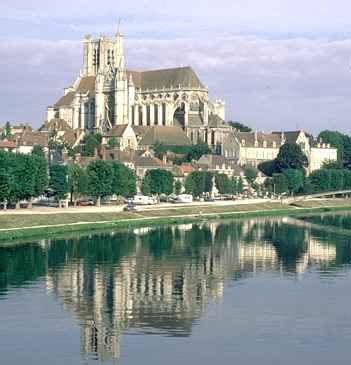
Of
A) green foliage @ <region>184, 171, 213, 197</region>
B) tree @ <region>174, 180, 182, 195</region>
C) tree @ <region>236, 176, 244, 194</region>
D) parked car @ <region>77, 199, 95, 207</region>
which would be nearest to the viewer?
parked car @ <region>77, 199, 95, 207</region>

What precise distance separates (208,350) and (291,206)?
81.5 m

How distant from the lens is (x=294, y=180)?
445ft

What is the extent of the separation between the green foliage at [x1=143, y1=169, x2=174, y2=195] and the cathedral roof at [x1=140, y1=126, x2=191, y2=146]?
1406 inches

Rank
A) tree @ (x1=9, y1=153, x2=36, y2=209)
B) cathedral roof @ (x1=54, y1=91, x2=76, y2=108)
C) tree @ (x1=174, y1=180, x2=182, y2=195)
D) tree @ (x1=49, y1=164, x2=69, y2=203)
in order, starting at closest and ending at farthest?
tree @ (x1=9, y1=153, x2=36, y2=209) → tree @ (x1=49, y1=164, x2=69, y2=203) → tree @ (x1=174, y1=180, x2=182, y2=195) → cathedral roof @ (x1=54, y1=91, x2=76, y2=108)

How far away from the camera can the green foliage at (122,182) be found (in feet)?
320

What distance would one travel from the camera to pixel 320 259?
5903cm

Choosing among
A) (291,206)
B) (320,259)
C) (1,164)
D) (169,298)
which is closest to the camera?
(169,298)

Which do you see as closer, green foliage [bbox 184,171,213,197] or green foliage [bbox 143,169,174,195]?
green foliage [bbox 143,169,174,195]

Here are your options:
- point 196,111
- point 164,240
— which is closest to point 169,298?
point 164,240

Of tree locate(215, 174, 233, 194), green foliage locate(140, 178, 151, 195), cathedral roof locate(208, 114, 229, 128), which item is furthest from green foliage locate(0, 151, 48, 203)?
cathedral roof locate(208, 114, 229, 128)

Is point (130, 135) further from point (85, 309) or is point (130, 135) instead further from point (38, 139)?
point (85, 309)

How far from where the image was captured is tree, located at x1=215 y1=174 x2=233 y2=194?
124m

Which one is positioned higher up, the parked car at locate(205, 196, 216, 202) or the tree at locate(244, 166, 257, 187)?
the tree at locate(244, 166, 257, 187)

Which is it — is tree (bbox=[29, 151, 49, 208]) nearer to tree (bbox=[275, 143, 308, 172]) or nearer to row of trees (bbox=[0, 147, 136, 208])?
row of trees (bbox=[0, 147, 136, 208])
